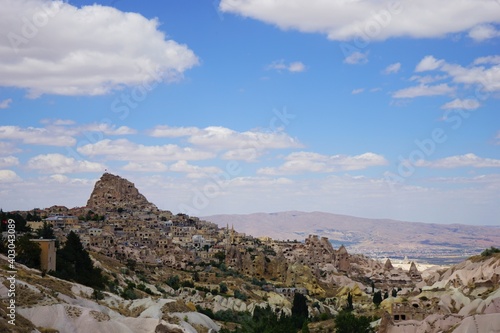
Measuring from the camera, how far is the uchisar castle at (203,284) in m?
42.8

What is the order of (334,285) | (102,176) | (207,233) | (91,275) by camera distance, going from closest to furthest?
(91,275), (334,285), (207,233), (102,176)

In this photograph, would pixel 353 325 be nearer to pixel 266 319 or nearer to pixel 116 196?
pixel 266 319

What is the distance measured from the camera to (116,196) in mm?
178000

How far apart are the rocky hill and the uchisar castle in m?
0.39

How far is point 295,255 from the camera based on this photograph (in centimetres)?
14375

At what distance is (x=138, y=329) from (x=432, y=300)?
3579 centimetres

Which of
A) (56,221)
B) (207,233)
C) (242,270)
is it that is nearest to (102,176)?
(207,233)

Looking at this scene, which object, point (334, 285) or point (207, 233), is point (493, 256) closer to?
point (334, 285)

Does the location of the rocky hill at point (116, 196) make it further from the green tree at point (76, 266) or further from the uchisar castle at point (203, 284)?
the green tree at point (76, 266)

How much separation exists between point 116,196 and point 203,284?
301ft

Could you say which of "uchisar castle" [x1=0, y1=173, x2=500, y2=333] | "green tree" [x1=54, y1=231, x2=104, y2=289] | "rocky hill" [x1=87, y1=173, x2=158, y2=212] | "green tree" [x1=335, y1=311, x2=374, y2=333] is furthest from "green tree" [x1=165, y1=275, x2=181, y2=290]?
"rocky hill" [x1=87, y1=173, x2=158, y2=212]

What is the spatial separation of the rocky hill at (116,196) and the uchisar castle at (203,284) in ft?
1.28

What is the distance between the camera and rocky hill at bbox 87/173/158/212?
572 ft

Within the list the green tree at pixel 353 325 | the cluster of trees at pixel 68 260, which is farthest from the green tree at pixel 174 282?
the green tree at pixel 353 325
